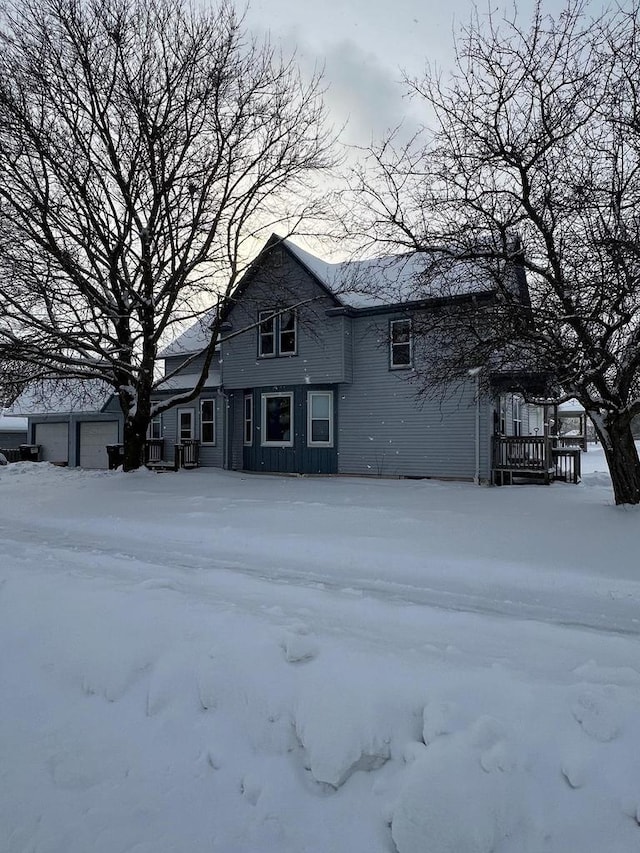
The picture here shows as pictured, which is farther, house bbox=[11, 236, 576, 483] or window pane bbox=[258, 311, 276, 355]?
window pane bbox=[258, 311, 276, 355]

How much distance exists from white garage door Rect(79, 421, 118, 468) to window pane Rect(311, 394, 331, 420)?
39.1 ft

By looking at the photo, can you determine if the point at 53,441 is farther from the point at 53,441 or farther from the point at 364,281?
the point at 364,281

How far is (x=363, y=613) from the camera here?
487 centimetres

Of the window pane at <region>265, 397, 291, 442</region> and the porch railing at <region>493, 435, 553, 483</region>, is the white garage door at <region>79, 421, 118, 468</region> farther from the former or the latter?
the porch railing at <region>493, 435, 553, 483</region>

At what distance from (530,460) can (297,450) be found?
24.7 feet

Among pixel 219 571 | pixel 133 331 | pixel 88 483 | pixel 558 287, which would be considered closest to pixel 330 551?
pixel 219 571

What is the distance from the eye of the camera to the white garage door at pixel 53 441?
27.1 meters

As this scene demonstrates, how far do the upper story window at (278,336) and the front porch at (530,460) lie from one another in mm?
7554

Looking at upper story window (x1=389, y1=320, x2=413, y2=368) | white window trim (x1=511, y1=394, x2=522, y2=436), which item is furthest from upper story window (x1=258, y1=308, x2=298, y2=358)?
white window trim (x1=511, y1=394, x2=522, y2=436)

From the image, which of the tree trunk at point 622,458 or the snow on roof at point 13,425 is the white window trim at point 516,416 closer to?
the tree trunk at point 622,458

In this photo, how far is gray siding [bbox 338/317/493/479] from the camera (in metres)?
15.8

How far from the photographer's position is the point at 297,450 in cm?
1822

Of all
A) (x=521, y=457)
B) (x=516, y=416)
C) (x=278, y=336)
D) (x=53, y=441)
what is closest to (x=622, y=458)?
(x=521, y=457)

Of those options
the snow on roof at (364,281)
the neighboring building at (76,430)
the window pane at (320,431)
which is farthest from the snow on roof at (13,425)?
the window pane at (320,431)
